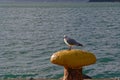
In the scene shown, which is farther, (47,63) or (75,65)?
(47,63)

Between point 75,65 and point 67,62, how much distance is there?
0.23 m

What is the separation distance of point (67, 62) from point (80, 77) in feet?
2.73

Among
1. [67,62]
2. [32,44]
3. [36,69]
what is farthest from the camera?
[32,44]

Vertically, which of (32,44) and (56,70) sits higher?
(56,70)

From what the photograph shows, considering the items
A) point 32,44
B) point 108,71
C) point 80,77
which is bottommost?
point 32,44

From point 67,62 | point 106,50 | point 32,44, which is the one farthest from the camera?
point 32,44

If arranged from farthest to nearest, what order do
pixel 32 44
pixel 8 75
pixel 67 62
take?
pixel 32 44
pixel 8 75
pixel 67 62

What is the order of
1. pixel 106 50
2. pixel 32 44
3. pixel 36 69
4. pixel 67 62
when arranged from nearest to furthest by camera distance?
pixel 67 62
pixel 36 69
pixel 106 50
pixel 32 44

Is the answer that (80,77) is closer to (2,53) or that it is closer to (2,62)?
(2,62)

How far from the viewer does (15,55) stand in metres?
34.1

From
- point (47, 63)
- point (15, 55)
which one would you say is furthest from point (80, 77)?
point (15, 55)

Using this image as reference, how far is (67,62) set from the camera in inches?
448

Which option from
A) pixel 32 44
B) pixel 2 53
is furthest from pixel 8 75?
pixel 32 44

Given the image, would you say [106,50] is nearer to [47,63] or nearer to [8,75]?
[47,63]
